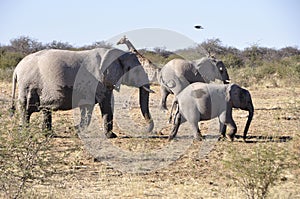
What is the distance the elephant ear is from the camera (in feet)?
50.2

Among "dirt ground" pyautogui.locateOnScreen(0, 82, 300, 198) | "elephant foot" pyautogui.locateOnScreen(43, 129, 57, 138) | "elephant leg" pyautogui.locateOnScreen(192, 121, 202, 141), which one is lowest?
"dirt ground" pyautogui.locateOnScreen(0, 82, 300, 198)

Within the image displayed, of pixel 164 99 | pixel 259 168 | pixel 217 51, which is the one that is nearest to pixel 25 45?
pixel 217 51

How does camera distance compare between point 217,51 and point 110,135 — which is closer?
point 110,135

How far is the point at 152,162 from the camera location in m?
9.45

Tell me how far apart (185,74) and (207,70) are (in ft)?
2.98

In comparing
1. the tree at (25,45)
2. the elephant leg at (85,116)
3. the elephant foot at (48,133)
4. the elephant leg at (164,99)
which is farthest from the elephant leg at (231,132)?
the tree at (25,45)

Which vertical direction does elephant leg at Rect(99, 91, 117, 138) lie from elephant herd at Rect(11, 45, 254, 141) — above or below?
below

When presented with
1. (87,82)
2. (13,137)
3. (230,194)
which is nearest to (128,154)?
(87,82)

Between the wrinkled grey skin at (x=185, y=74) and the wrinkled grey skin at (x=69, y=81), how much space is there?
3.18 metres

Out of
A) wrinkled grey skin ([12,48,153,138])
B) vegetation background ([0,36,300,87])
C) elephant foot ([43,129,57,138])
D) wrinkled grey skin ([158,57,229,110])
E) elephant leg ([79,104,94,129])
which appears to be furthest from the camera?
vegetation background ([0,36,300,87])

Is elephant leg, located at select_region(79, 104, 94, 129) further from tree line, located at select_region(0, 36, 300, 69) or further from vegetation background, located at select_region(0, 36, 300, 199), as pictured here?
tree line, located at select_region(0, 36, 300, 69)

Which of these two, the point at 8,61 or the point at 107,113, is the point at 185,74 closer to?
the point at 107,113

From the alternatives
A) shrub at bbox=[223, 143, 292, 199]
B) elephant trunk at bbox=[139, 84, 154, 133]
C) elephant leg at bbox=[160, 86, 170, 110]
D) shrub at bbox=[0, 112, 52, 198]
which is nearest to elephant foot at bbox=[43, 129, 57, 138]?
shrub at bbox=[0, 112, 52, 198]

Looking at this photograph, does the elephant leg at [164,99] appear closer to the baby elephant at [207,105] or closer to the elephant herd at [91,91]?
the elephant herd at [91,91]
